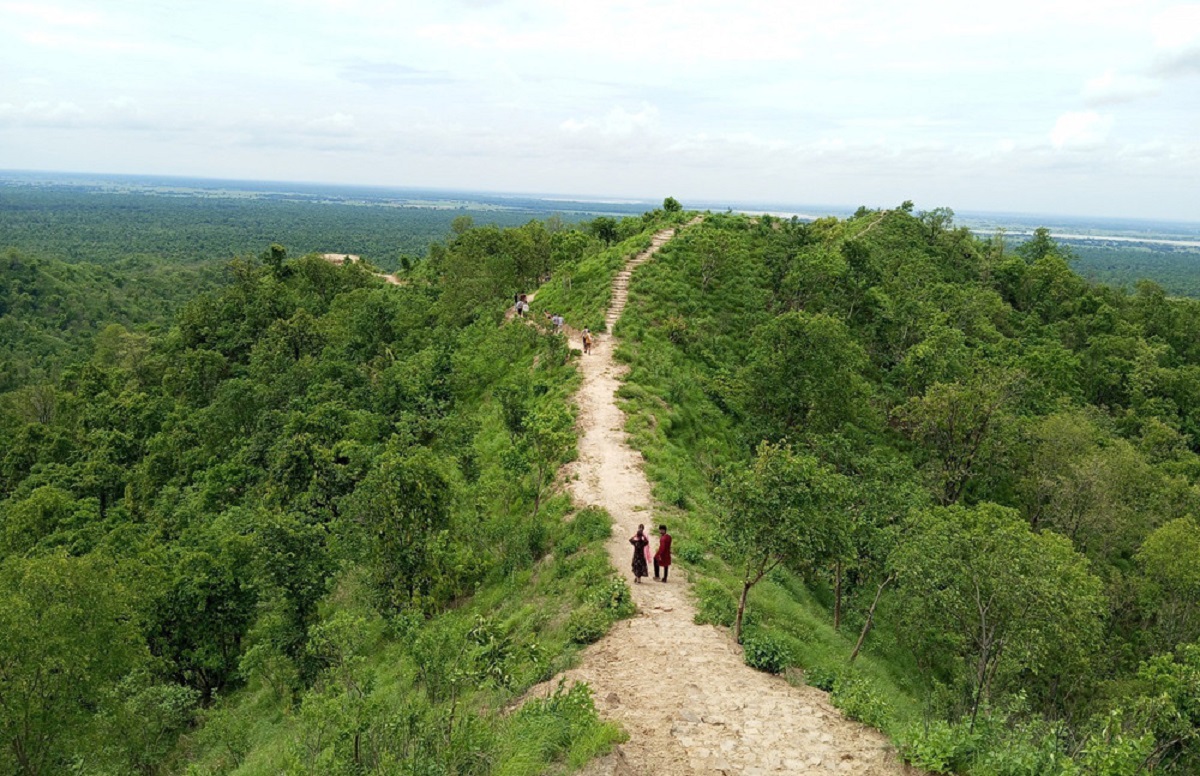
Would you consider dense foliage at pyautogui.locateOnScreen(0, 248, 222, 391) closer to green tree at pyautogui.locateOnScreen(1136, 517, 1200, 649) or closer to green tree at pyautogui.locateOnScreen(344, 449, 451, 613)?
green tree at pyautogui.locateOnScreen(344, 449, 451, 613)

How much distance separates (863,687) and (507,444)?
45.9 feet

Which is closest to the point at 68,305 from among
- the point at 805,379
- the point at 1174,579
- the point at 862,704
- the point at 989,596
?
the point at 805,379

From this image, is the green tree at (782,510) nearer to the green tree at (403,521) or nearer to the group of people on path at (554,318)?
the green tree at (403,521)

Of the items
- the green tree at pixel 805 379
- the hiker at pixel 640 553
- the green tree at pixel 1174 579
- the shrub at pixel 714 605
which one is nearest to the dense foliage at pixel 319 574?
the hiker at pixel 640 553

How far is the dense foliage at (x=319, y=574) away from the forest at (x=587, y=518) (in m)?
0.08

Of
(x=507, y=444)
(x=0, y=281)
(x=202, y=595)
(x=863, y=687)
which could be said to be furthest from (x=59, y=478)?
(x=0, y=281)

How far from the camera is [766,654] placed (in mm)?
11695

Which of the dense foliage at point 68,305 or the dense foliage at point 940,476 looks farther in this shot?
the dense foliage at point 68,305

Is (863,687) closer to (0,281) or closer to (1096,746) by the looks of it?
(1096,746)

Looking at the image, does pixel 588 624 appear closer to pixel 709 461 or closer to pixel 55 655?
pixel 709 461

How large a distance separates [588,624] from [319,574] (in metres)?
6.53

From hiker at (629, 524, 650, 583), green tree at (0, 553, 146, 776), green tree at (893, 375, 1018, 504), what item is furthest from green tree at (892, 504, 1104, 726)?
green tree at (0, 553, 146, 776)

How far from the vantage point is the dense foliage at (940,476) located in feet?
36.8

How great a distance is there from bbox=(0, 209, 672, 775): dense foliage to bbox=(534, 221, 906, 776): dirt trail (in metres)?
0.64
